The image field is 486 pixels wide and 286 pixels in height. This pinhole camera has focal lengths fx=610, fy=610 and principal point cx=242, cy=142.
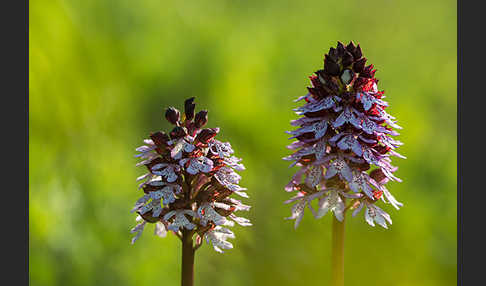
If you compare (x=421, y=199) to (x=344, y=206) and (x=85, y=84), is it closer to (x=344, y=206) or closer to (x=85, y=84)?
(x=344, y=206)

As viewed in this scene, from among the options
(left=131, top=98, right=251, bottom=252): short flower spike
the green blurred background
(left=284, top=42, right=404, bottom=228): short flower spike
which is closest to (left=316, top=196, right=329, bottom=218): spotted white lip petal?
(left=284, top=42, right=404, bottom=228): short flower spike

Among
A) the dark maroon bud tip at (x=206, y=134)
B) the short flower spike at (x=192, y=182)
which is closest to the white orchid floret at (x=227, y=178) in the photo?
the short flower spike at (x=192, y=182)

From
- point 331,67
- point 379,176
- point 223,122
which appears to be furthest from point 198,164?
point 223,122

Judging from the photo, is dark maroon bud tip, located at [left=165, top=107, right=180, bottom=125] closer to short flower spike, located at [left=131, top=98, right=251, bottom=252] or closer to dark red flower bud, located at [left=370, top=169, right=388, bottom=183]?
short flower spike, located at [left=131, top=98, right=251, bottom=252]

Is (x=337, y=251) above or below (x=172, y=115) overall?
below

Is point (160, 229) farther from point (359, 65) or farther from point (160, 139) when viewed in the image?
point (359, 65)
